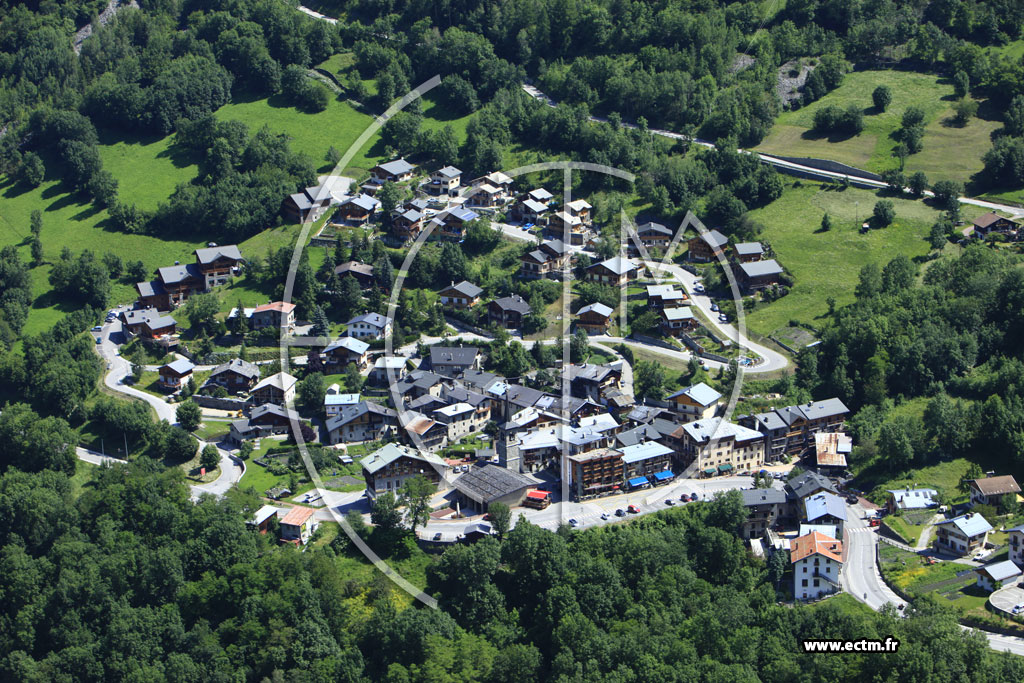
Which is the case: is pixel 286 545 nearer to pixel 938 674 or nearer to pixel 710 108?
pixel 938 674

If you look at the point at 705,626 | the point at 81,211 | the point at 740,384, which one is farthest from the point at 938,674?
the point at 81,211

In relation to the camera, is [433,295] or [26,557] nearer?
[26,557]

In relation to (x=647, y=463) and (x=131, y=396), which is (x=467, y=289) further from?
(x=131, y=396)

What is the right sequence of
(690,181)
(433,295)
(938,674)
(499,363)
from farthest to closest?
1. (690,181)
2. (433,295)
3. (499,363)
4. (938,674)

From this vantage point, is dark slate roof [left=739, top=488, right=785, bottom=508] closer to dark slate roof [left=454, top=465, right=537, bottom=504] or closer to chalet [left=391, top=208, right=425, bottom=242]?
dark slate roof [left=454, top=465, right=537, bottom=504]

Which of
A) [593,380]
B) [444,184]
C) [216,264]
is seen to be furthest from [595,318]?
[216,264]

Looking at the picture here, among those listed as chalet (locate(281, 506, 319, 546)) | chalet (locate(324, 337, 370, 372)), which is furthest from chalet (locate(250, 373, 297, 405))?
chalet (locate(281, 506, 319, 546))
